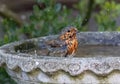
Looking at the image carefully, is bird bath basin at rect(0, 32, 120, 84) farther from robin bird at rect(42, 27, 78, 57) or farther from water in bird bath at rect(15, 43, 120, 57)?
water in bird bath at rect(15, 43, 120, 57)

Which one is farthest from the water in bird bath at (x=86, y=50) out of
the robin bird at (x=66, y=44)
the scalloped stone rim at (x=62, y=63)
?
the scalloped stone rim at (x=62, y=63)

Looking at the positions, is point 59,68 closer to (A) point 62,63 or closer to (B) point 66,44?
(A) point 62,63

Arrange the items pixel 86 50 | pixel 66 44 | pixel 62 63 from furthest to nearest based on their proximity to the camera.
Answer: pixel 86 50
pixel 66 44
pixel 62 63

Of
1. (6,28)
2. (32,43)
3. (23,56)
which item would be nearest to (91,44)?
(32,43)

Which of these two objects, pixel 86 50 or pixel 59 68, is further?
pixel 86 50

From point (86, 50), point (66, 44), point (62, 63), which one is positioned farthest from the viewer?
point (86, 50)

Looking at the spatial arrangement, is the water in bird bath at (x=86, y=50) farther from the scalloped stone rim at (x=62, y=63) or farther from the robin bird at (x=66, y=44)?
the scalloped stone rim at (x=62, y=63)

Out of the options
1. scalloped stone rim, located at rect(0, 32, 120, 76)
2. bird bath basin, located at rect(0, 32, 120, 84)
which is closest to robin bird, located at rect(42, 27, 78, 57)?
bird bath basin, located at rect(0, 32, 120, 84)

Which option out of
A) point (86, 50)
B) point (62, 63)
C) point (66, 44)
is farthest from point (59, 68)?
point (86, 50)
